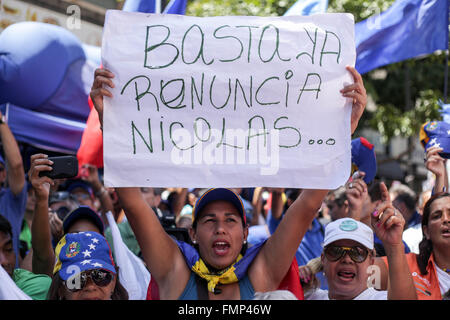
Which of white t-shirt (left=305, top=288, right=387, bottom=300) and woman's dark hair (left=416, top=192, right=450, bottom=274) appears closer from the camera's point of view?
white t-shirt (left=305, top=288, right=387, bottom=300)

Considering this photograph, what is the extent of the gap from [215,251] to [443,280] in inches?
51.2

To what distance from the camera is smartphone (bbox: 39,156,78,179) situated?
2.96m

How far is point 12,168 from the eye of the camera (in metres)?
4.14

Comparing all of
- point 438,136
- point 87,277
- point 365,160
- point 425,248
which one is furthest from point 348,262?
point 438,136

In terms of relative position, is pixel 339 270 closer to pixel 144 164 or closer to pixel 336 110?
pixel 336 110

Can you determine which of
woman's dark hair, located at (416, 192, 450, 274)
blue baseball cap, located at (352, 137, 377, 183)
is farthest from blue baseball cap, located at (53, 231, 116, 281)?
blue baseball cap, located at (352, 137, 377, 183)

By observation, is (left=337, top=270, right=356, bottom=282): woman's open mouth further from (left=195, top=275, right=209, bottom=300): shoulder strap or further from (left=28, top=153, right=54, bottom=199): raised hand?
(left=28, top=153, right=54, bottom=199): raised hand

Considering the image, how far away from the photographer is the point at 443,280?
3.10 meters

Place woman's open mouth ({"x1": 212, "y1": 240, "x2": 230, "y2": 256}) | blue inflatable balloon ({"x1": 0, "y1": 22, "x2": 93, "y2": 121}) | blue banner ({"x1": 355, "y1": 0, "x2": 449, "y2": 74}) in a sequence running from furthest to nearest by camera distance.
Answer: blue inflatable balloon ({"x1": 0, "y1": 22, "x2": 93, "y2": 121}) → blue banner ({"x1": 355, "y1": 0, "x2": 449, "y2": 74}) → woman's open mouth ({"x1": 212, "y1": 240, "x2": 230, "y2": 256})

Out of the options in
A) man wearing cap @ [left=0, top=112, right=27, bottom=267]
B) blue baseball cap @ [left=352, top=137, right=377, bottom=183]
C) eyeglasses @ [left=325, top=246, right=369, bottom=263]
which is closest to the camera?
eyeglasses @ [left=325, top=246, right=369, bottom=263]

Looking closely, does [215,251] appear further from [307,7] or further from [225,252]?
[307,7]

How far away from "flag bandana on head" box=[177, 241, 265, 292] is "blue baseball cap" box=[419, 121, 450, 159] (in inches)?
73.7

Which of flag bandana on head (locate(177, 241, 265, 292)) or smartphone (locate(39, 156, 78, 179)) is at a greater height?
smartphone (locate(39, 156, 78, 179))

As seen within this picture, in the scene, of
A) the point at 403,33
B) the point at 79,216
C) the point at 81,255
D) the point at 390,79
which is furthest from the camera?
the point at 390,79
